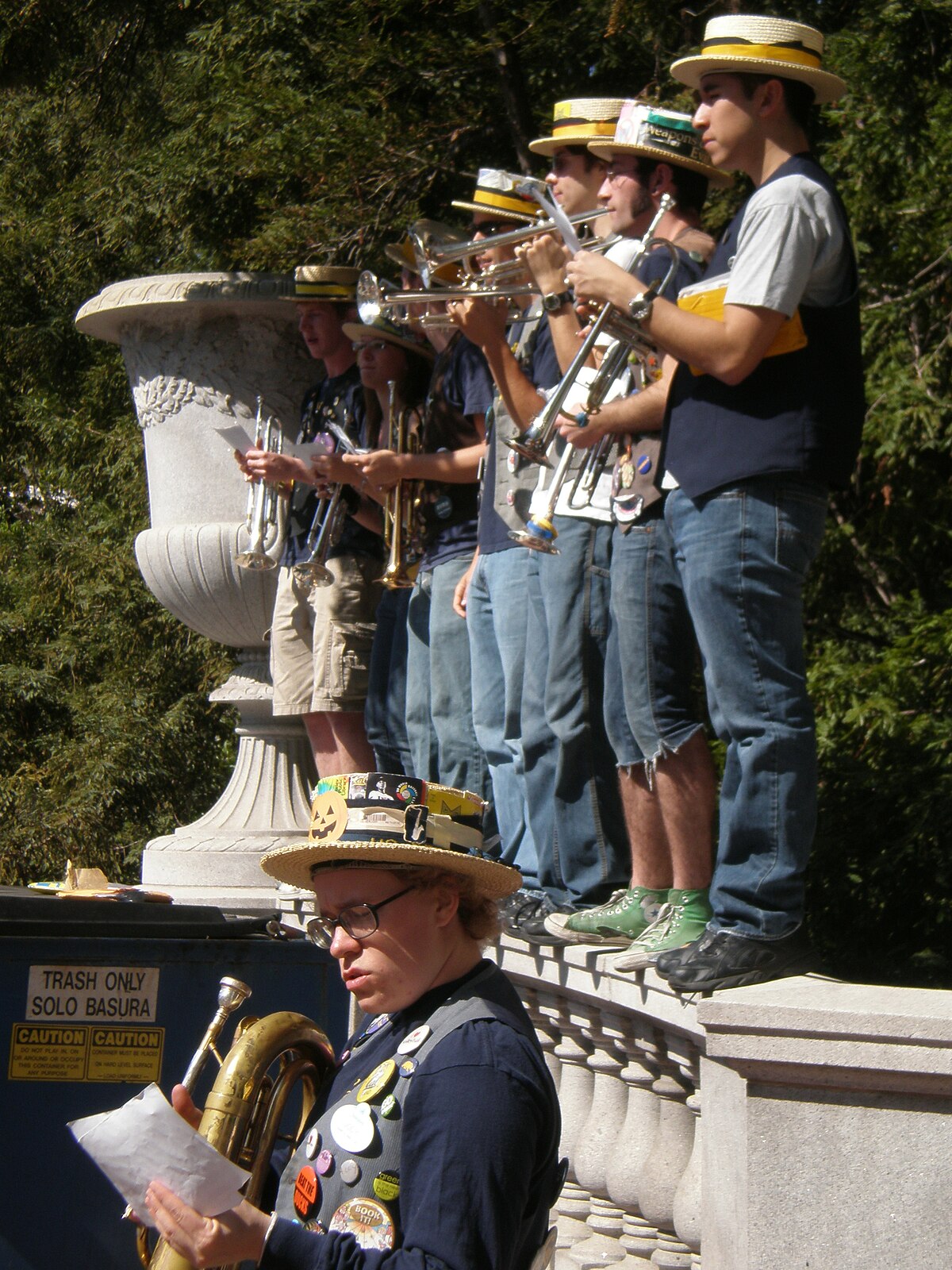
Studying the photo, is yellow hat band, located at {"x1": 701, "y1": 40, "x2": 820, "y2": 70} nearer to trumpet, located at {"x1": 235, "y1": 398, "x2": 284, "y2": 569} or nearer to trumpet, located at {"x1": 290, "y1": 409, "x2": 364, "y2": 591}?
trumpet, located at {"x1": 290, "y1": 409, "x2": 364, "y2": 591}

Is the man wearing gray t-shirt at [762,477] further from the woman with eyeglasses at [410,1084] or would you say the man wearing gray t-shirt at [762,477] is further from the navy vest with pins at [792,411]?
the woman with eyeglasses at [410,1084]

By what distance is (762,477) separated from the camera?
375 centimetres

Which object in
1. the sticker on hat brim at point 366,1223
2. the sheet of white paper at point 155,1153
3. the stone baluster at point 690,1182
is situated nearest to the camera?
the sheet of white paper at point 155,1153

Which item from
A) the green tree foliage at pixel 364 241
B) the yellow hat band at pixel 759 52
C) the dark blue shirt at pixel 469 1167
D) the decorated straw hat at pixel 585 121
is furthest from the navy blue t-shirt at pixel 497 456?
the dark blue shirt at pixel 469 1167

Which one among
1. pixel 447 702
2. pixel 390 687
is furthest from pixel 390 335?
pixel 447 702

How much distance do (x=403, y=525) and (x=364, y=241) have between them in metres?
2.19

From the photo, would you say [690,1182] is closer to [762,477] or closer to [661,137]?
[762,477]

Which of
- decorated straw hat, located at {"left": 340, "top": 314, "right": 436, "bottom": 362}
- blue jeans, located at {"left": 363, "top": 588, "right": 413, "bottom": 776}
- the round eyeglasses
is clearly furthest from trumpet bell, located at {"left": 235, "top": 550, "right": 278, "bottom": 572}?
the round eyeglasses

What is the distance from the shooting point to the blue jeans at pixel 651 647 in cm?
419

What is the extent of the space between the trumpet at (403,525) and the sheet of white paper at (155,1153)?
3.82 metres

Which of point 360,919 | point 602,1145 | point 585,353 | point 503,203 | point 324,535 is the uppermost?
point 503,203

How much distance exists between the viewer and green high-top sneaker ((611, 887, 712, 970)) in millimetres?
3951

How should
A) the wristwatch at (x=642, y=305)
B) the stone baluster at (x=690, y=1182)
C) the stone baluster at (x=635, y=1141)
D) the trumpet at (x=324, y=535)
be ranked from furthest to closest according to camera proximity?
1. the trumpet at (x=324, y=535)
2. the stone baluster at (x=635, y=1141)
3. the wristwatch at (x=642, y=305)
4. the stone baluster at (x=690, y=1182)

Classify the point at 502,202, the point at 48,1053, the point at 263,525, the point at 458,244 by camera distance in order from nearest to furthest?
the point at 48,1053 < the point at 502,202 < the point at 458,244 < the point at 263,525
